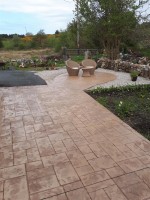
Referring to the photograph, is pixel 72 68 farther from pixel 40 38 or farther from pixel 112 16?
pixel 40 38

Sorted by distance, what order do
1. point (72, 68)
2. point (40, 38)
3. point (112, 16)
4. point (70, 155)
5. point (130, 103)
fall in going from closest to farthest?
point (70, 155), point (130, 103), point (72, 68), point (112, 16), point (40, 38)

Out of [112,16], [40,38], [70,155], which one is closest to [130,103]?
[70,155]

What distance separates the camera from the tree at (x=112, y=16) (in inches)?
488

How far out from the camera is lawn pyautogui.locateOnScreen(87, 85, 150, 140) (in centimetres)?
468

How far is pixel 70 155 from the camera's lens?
340 cm

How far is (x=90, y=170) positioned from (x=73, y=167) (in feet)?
0.77

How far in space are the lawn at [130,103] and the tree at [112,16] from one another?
6.10m

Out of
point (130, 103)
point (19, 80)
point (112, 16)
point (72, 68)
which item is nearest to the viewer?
point (130, 103)

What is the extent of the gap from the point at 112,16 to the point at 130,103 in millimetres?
8014

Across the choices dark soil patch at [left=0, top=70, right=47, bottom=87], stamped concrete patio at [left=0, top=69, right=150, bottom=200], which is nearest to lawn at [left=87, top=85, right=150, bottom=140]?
stamped concrete patio at [left=0, top=69, right=150, bottom=200]

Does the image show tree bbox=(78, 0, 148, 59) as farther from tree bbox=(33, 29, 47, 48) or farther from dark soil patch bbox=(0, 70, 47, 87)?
tree bbox=(33, 29, 47, 48)

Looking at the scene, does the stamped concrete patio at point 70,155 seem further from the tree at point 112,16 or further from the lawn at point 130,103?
the tree at point 112,16

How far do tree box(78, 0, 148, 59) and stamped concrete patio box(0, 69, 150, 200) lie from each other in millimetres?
8241

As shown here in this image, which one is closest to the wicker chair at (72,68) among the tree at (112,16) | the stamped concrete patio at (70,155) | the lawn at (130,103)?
the lawn at (130,103)
